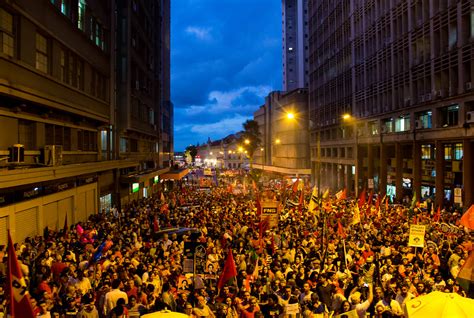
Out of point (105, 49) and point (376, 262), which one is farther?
point (105, 49)

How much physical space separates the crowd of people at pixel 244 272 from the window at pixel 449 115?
1484 centimetres

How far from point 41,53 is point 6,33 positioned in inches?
146

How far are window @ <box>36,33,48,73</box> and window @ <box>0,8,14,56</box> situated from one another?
2761mm

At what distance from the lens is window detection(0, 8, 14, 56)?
52.5 feet

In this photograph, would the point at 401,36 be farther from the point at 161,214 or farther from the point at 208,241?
the point at 208,241

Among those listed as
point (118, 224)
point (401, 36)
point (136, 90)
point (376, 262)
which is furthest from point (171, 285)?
point (401, 36)

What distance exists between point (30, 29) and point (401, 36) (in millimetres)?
32596

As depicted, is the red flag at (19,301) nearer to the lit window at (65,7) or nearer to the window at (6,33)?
the window at (6,33)

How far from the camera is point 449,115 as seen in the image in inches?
1320

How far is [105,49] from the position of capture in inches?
1241

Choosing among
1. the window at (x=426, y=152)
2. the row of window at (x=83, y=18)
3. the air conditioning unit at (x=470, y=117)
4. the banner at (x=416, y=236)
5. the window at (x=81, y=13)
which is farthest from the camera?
the window at (x=426, y=152)

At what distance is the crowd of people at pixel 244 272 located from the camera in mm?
10062

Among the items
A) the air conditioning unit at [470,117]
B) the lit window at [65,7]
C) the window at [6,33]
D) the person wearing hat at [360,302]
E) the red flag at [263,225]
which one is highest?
the lit window at [65,7]

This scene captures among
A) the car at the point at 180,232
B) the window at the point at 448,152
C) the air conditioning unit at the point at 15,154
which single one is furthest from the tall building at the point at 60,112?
the window at the point at 448,152
